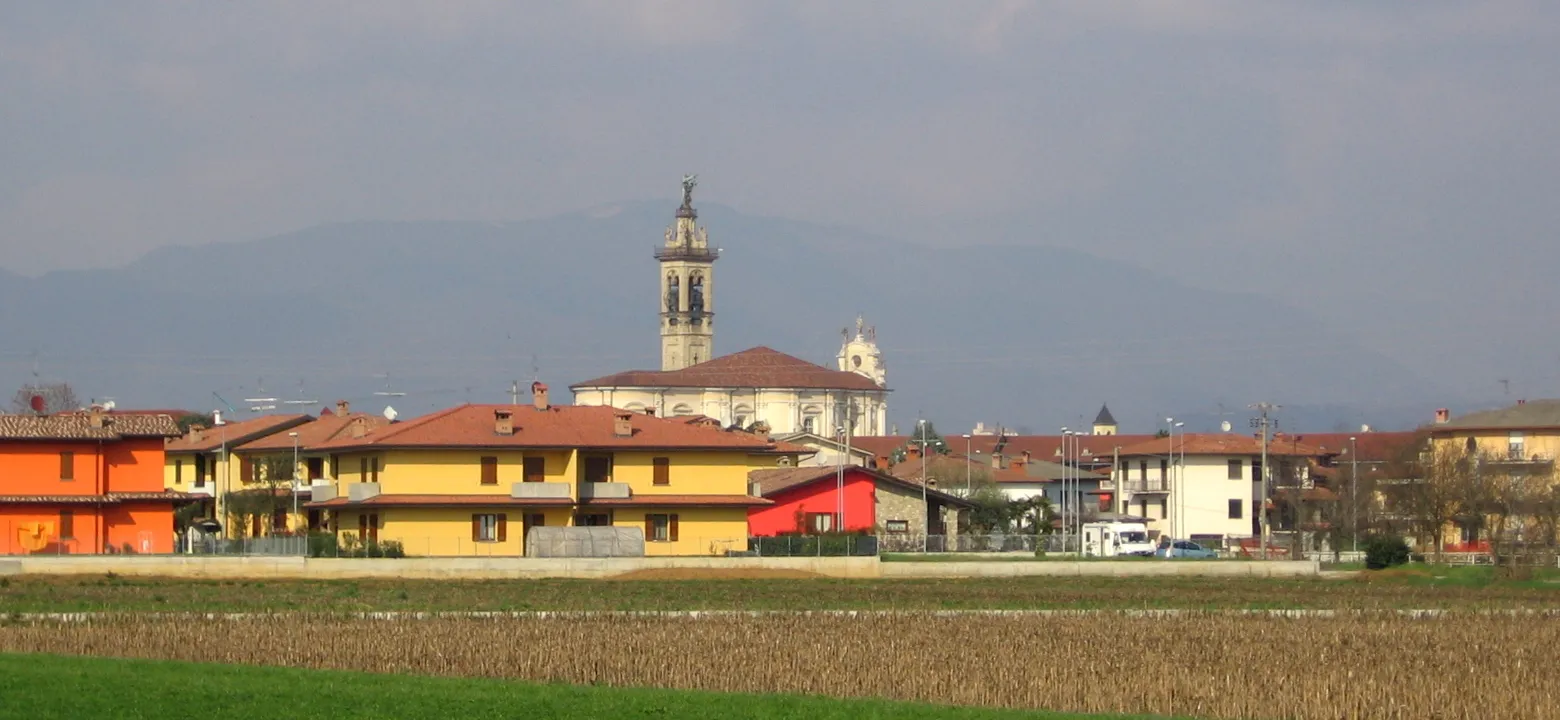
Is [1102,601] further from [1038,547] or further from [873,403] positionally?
[873,403]

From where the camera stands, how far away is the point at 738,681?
27922 millimetres

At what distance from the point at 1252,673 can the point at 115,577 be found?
35.9 metres

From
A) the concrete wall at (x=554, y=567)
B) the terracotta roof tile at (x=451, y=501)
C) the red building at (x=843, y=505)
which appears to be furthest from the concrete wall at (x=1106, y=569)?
the red building at (x=843, y=505)

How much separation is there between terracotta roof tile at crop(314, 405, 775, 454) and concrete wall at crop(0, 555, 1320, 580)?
830cm

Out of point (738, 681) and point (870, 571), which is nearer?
point (738, 681)

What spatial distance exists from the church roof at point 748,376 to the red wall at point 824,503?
9974 cm

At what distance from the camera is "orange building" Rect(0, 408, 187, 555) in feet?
219

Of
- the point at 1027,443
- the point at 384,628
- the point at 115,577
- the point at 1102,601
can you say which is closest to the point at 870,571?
the point at 1102,601

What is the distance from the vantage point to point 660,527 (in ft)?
240

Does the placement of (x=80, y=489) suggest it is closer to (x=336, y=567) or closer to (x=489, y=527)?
(x=336, y=567)

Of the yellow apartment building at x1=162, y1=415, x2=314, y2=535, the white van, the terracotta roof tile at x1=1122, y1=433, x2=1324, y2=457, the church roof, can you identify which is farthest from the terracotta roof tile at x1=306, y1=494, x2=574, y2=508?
the church roof

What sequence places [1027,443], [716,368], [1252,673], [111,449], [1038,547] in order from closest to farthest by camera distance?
[1252,673] → [111,449] → [1038,547] → [1027,443] → [716,368]

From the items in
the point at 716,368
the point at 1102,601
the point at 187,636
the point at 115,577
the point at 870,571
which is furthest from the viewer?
the point at 716,368

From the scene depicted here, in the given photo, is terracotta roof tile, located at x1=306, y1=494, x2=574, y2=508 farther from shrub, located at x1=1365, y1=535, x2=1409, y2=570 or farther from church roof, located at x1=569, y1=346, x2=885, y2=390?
church roof, located at x1=569, y1=346, x2=885, y2=390
